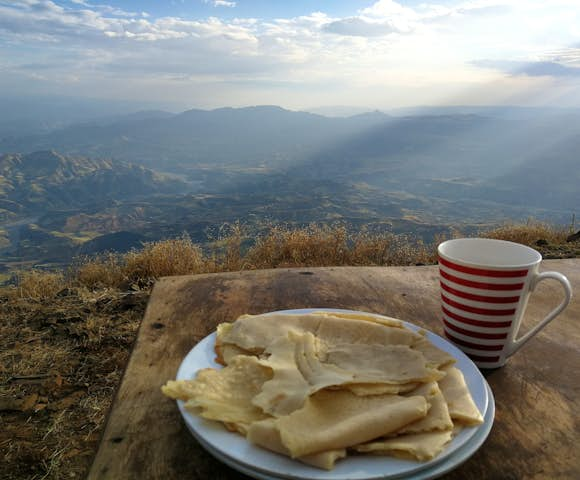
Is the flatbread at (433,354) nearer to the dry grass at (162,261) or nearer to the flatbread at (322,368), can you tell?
the flatbread at (322,368)

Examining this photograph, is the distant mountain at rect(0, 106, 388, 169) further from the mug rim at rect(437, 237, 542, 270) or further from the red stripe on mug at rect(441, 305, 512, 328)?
the red stripe on mug at rect(441, 305, 512, 328)

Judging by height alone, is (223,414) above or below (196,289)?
above

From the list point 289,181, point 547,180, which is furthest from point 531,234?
point 547,180

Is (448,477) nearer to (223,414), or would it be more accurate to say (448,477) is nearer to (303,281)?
(223,414)

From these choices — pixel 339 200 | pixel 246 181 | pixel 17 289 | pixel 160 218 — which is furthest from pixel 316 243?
pixel 246 181

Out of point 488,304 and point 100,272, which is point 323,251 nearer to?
point 100,272
